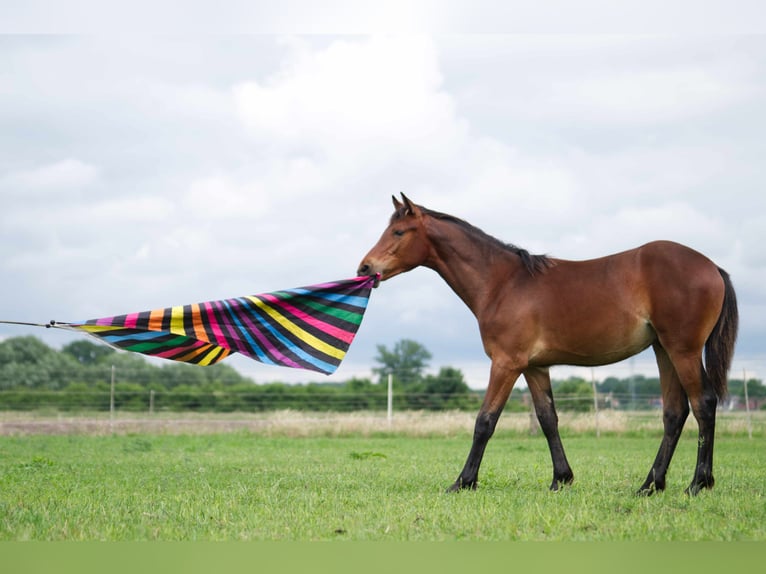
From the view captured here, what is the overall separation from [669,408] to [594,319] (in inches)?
47.5

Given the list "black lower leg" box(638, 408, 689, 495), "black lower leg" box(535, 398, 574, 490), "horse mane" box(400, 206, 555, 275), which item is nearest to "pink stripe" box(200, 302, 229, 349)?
"horse mane" box(400, 206, 555, 275)

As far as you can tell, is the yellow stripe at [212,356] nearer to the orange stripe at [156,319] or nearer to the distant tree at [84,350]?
the orange stripe at [156,319]

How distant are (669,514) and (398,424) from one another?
15947mm

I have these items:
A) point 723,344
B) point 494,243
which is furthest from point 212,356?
point 723,344

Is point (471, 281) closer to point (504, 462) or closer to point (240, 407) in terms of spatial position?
point (504, 462)

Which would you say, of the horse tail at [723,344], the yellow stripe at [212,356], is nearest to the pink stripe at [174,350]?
the yellow stripe at [212,356]

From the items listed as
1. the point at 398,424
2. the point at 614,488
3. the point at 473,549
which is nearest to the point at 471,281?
the point at 614,488

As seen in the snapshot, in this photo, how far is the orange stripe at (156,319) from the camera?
24.5ft

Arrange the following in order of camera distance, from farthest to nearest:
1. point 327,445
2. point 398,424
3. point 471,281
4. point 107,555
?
point 398,424 < point 327,445 < point 471,281 < point 107,555

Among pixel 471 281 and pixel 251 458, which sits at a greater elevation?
pixel 471 281

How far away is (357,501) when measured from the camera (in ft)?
20.6

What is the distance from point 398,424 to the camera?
21219 mm

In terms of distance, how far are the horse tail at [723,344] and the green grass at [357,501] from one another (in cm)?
98

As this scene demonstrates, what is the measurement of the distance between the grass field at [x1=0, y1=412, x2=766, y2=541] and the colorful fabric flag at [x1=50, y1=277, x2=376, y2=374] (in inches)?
49.9
